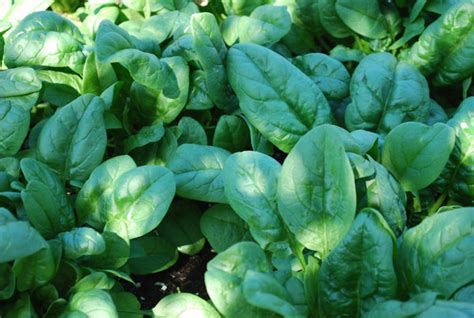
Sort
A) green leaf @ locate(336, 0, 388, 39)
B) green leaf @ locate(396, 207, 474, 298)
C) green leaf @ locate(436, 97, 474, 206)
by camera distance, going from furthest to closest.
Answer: green leaf @ locate(336, 0, 388, 39)
green leaf @ locate(436, 97, 474, 206)
green leaf @ locate(396, 207, 474, 298)

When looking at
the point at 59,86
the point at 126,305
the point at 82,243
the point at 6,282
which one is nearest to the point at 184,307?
the point at 126,305

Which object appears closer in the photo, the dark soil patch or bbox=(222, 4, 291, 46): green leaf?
the dark soil patch

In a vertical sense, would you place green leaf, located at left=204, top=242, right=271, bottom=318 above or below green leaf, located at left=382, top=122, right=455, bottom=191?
below

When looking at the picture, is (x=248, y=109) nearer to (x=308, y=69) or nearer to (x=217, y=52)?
(x=217, y=52)

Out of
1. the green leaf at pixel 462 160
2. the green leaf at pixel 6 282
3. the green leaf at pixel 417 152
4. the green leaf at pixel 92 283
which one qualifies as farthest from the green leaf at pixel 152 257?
the green leaf at pixel 462 160

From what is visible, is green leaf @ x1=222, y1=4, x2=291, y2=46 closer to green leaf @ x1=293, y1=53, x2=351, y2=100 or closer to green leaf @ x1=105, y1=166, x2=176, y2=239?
green leaf @ x1=293, y1=53, x2=351, y2=100

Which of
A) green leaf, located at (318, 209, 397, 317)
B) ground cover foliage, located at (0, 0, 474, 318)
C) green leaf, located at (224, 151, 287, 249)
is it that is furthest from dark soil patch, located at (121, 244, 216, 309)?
green leaf, located at (318, 209, 397, 317)
